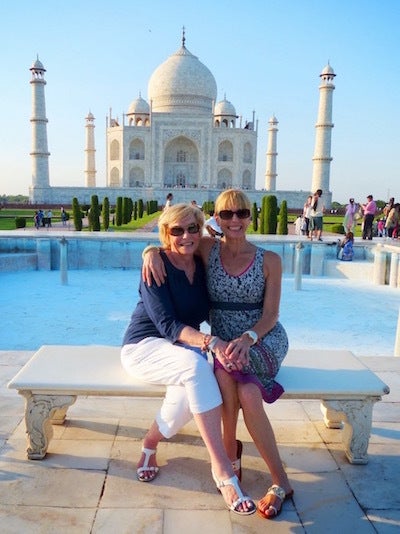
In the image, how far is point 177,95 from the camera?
36312 millimetres

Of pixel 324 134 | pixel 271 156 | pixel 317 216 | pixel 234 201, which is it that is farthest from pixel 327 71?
pixel 234 201

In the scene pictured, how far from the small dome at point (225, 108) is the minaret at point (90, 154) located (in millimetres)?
9447

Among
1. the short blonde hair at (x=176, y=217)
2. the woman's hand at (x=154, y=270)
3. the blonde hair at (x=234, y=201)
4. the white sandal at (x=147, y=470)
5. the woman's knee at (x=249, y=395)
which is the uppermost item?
the blonde hair at (x=234, y=201)

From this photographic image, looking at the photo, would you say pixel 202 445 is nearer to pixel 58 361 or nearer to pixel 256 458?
pixel 256 458

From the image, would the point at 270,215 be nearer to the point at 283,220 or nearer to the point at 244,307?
the point at 283,220

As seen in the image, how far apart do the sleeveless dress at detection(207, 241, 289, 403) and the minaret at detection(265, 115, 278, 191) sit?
34883 mm

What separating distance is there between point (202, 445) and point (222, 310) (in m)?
0.68

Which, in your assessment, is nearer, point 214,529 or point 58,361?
point 214,529

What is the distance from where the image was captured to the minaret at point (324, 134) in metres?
28.3

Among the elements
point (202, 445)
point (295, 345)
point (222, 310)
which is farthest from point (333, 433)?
point (295, 345)

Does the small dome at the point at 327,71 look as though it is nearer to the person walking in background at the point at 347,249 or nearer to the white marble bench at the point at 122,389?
the person walking in background at the point at 347,249

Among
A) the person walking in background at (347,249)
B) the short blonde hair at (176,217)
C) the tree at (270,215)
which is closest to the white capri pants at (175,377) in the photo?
the short blonde hair at (176,217)

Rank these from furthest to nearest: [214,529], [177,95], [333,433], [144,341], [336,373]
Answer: [177,95] < [333,433] < [336,373] < [144,341] < [214,529]

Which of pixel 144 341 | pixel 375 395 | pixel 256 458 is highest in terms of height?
pixel 144 341
